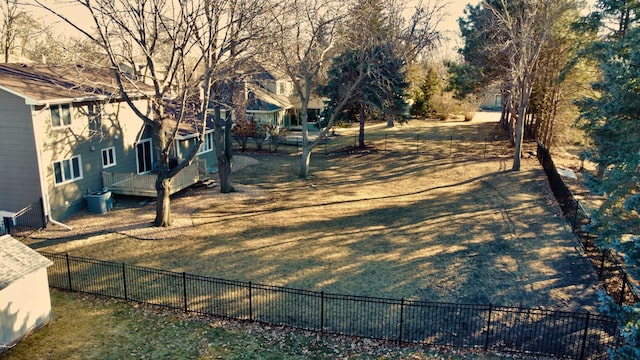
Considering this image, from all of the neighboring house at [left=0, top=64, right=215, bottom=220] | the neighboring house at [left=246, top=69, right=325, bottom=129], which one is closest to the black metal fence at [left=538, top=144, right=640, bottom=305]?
the neighboring house at [left=0, top=64, right=215, bottom=220]

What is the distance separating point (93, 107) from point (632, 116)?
21.4 meters

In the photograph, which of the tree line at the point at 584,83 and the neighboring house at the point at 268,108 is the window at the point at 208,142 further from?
the tree line at the point at 584,83

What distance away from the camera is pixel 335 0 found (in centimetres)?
2441

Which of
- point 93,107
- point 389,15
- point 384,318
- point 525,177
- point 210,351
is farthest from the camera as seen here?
point 389,15

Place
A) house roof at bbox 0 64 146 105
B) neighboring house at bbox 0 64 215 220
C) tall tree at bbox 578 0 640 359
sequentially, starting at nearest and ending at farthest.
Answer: tall tree at bbox 578 0 640 359 → house roof at bbox 0 64 146 105 → neighboring house at bbox 0 64 215 220

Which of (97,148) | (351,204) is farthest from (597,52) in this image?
(97,148)

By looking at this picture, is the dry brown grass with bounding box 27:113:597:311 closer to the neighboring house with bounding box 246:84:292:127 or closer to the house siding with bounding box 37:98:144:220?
the house siding with bounding box 37:98:144:220

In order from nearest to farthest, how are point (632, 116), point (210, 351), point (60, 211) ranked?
point (210, 351), point (632, 116), point (60, 211)

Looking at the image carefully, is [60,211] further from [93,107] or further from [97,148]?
[93,107]

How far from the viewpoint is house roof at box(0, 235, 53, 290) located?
36.5 feet

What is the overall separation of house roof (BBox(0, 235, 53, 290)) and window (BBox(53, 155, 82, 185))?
839 centimetres

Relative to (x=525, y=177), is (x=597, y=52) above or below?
above

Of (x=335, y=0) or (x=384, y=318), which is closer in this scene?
(x=384, y=318)

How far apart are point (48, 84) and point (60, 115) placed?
1749mm
